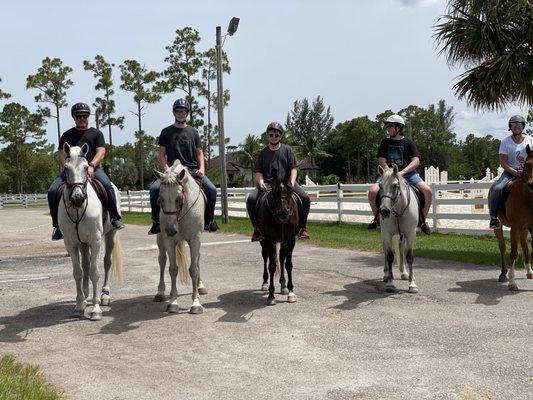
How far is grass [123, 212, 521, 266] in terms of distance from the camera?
11635 millimetres

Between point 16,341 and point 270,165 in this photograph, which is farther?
point 270,165

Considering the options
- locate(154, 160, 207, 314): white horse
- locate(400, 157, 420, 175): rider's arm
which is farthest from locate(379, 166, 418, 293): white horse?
locate(154, 160, 207, 314): white horse

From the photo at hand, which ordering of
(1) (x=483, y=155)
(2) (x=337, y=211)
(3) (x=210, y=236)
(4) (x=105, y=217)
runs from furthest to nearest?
(1) (x=483, y=155), (2) (x=337, y=211), (3) (x=210, y=236), (4) (x=105, y=217)

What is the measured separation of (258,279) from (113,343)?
13.3ft

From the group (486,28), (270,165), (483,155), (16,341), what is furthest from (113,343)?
(483,155)

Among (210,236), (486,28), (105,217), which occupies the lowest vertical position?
(210,236)

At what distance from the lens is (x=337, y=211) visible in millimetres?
20375

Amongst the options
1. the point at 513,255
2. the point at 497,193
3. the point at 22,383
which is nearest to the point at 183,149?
the point at 22,383

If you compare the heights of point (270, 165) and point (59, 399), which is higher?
point (270, 165)

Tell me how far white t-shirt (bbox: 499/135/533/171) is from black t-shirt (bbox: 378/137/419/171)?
152 centimetres

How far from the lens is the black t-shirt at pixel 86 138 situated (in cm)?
768

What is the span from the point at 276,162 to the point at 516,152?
4017 millimetres

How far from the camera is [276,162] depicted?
7.98 metres

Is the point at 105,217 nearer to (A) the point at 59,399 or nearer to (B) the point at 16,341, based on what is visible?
(B) the point at 16,341
